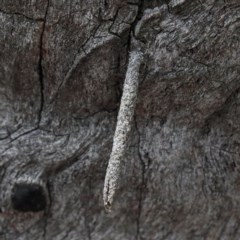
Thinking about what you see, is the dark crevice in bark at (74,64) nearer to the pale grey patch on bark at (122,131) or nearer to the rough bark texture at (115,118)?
the rough bark texture at (115,118)


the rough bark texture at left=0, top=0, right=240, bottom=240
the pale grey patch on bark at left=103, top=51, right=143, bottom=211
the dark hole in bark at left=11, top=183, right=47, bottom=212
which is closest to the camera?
the pale grey patch on bark at left=103, top=51, right=143, bottom=211

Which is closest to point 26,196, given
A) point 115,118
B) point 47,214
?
point 47,214

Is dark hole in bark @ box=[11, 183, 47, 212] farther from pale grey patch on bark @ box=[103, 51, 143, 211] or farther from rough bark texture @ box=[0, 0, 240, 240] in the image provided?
pale grey patch on bark @ box=[103, 51, 143, 211]

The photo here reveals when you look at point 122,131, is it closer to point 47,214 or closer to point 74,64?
point 74,64

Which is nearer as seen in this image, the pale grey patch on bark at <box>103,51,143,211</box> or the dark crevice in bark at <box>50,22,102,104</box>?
the pale grey patch on bark at <box>103,51,143,211</box>

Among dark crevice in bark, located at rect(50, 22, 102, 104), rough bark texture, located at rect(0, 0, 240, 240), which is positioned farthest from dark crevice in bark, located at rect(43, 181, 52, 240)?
dark crevice in bark, located at rect(50, 22, 102, 104)
